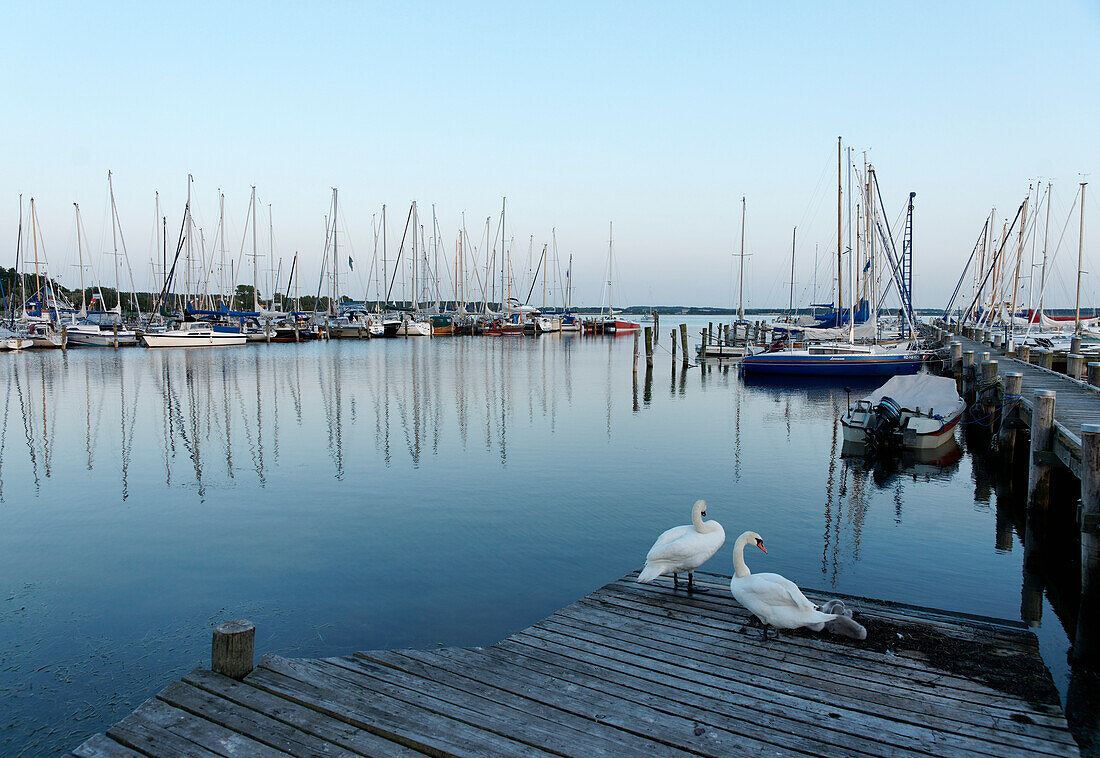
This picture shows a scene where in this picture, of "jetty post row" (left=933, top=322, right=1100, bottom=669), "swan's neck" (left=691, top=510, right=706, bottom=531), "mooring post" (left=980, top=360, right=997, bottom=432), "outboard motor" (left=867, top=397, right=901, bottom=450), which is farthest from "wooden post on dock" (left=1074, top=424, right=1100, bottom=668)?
→ "mooring post" (left=980, top=360, right=997, bottom=432)

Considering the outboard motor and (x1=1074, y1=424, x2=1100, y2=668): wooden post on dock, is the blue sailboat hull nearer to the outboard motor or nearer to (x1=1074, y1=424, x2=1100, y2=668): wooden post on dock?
the outboard motor

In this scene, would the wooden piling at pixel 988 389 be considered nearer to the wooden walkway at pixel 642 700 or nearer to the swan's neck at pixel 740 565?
the wooden walkway at pixel 642 700

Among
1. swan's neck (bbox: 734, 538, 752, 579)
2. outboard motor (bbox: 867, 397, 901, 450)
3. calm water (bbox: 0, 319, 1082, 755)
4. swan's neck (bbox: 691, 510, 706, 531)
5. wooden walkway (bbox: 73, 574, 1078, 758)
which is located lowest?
calm water (bbox: 0, 319, 1082, 755)

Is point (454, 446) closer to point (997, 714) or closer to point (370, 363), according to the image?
point (997, 714)

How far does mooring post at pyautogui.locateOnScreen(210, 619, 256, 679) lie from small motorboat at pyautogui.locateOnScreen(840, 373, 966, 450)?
16982 mm

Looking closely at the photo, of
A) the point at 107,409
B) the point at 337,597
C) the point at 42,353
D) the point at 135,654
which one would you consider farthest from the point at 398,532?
the point at 42,353

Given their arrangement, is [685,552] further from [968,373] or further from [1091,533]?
[968,373]

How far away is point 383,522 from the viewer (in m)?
12.8

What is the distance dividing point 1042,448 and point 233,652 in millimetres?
11854

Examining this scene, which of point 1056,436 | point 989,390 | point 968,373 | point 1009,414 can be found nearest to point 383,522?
point 1056,436

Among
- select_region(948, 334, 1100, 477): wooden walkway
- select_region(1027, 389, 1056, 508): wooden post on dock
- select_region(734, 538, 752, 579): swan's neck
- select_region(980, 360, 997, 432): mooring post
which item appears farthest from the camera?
select_region(980, 360, 997, 432): mooring post

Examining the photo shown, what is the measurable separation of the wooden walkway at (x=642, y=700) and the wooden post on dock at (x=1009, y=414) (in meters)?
11.6

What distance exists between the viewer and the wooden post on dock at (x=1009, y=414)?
15.8 metres

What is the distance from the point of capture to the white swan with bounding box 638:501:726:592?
691 centimetres
